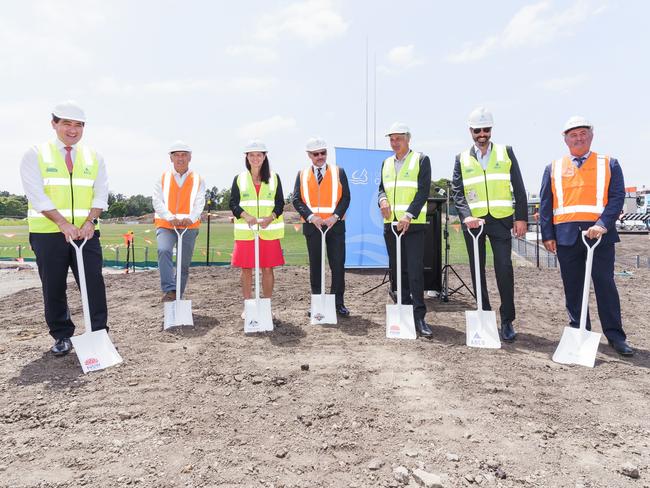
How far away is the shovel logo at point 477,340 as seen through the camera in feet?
12.9

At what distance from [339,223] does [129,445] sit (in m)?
3.01

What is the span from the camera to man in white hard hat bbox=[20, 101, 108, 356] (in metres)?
3.52

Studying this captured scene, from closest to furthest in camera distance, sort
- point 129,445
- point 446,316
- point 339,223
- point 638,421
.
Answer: point 129,445 → point 638,421 → point 339,223 → point 446,316

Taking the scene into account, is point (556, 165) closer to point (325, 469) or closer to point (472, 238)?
point (472, 238)

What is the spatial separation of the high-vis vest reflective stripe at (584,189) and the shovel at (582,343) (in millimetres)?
191

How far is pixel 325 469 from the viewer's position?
210 centimetres

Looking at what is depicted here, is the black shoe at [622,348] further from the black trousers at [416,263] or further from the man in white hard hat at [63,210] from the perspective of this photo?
the man in white hard hat at [63,210]

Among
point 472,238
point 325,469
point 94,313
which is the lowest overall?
point 325,469

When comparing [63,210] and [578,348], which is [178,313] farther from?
[578,348]

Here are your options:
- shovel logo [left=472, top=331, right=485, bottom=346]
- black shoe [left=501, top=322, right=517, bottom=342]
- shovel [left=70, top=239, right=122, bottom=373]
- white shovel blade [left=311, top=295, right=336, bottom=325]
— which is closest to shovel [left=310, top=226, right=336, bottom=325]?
white shovel blade [left=311, top=295, right=336, bottom=325]

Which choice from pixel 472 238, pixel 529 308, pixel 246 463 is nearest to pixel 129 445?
pixel 246 463

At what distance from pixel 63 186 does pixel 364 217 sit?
5.62 meters

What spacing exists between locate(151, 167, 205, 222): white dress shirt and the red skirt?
61 cm

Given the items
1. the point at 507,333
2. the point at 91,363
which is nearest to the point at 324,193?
the point at 507,333
